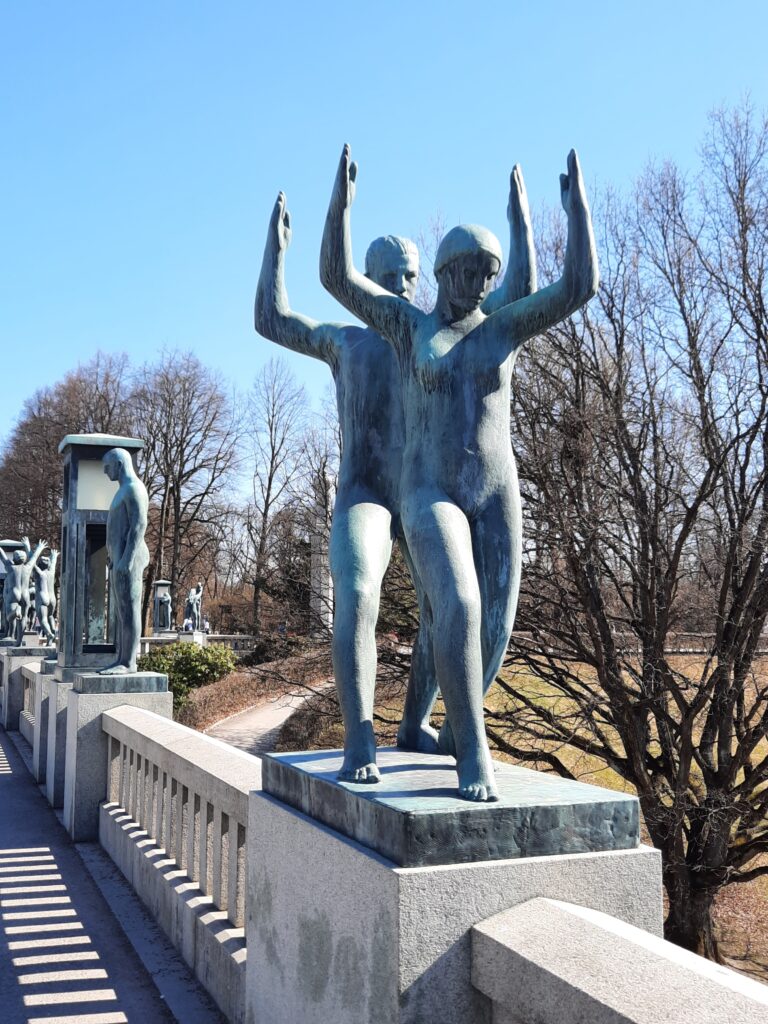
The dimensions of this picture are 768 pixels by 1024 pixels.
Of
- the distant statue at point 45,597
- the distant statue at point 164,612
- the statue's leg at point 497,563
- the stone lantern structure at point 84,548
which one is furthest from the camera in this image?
the distant statue at point 164,612

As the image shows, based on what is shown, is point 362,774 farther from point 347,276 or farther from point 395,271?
point 395,271

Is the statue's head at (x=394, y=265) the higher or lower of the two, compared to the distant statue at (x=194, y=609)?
higher

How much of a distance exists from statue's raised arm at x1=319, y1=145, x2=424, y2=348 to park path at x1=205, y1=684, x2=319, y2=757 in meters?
15.4

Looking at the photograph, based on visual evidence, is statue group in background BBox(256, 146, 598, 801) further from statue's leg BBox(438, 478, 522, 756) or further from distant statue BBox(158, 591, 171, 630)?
distant statue BBox(158, 591, 171, 630)

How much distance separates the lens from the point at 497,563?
116 inches

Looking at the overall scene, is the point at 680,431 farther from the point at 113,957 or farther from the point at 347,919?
the point at 347,919

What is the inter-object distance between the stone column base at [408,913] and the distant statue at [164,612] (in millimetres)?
38541

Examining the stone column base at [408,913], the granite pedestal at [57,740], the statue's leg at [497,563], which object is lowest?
the granite pedestal at [57,740]

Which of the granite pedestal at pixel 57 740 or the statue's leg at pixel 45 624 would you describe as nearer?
the granite pedestal at pixel 57 740

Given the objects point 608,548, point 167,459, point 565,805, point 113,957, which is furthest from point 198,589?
point 565,805

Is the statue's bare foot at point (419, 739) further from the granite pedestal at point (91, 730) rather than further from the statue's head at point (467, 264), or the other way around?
the granite pedestal at point (91, 730)

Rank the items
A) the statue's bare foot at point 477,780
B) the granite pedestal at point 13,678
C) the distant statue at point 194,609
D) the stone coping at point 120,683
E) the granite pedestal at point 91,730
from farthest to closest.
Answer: the distant statue at point 194,609 < the granite pedestal at point 13,678 < the stone coping at point 120,683 < the granite pedestal at point 91,730 < the statue's bare foot at point 477,780

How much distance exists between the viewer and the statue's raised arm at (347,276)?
10.2ft

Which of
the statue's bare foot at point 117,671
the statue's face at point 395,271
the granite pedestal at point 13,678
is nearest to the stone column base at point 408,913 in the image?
the statue's face at point 395,271
